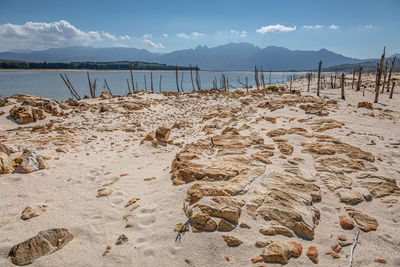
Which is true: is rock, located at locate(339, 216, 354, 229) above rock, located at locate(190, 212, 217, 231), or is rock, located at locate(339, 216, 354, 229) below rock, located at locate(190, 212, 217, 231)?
below

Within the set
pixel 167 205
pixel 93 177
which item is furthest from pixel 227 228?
pixel 93 177

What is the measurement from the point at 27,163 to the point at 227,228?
4350 mm

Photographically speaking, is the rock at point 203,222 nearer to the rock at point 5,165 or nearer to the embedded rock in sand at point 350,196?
the embedded rock in sand at point 350,196

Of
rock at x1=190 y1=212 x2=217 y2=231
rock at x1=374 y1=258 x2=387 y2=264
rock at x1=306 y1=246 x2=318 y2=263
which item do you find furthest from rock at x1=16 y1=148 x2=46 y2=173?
rock at x1=374 y1=258 x2=387 y2=264

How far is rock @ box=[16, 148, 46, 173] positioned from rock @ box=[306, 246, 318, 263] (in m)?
5.10

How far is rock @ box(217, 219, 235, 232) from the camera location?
256 cm

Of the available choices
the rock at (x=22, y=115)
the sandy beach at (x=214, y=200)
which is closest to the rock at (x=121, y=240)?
the sandy beach at (x=214, y=200)

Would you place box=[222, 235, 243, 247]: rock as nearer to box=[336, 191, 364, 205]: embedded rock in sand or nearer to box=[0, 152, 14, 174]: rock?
box=[336, 191, 364, 205]: embedded rock in sand

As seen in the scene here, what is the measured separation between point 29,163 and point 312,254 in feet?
17.4

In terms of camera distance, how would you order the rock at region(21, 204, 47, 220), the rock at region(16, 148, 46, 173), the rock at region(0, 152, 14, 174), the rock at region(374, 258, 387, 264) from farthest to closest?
1. the rock at region(16, 148, 46, 173)
2. the rock at region(0, 152, 14, 174)
3. the rock at region(21, 204, 47, 220)
4. the rock at region(374, 258, 387, 264)

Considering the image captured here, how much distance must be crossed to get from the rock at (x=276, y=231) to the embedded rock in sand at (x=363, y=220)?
100 cm

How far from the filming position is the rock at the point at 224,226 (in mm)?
2561

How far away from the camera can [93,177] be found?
4312mm

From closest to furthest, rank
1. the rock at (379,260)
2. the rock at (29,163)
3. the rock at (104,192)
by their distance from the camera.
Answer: the rock at (379,260) < the rock at (104,192) < the rock at (29,163)
